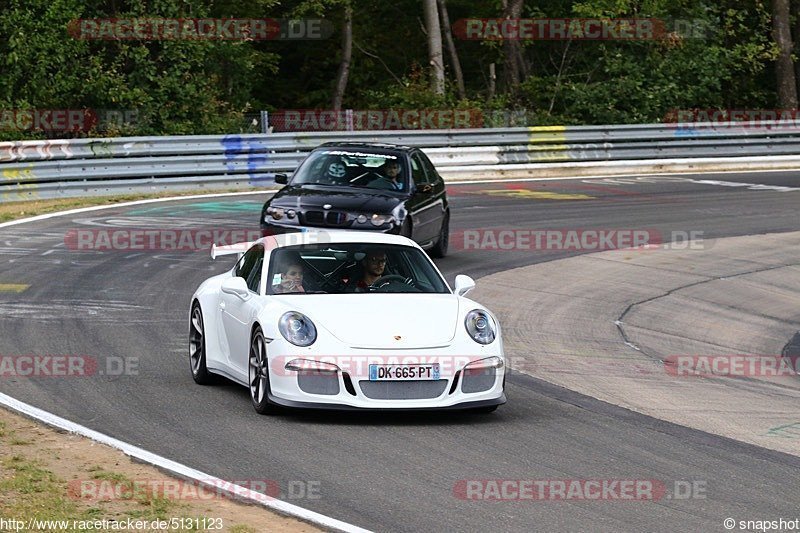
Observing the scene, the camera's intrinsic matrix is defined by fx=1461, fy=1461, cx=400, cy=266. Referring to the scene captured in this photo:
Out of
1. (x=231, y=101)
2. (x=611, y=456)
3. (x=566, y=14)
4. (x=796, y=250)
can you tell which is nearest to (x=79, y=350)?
(x=611, y=456)

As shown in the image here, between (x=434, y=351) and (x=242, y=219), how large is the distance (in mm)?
13570

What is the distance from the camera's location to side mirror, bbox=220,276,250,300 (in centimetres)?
1076

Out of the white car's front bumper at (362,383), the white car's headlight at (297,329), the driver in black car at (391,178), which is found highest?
the driver in black car at (391,178)

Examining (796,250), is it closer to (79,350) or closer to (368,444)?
(79,350)

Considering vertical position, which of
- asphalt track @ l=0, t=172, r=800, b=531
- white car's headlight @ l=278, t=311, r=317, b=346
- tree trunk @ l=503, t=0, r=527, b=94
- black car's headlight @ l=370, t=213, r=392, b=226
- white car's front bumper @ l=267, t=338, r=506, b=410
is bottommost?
asphalt track @ l=0, t=172, r=800, b=531

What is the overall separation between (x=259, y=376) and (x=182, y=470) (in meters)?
1.78

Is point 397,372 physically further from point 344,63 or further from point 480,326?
point 344,63

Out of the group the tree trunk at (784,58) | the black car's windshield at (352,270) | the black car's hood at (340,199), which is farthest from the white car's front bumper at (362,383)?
the tree trunk at (784,58)

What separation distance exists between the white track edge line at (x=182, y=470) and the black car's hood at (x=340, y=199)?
752 centimetres

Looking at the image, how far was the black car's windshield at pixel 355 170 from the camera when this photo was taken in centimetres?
1864

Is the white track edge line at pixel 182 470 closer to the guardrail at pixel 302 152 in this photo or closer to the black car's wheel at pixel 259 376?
the black car's wheel at pixel 259 376

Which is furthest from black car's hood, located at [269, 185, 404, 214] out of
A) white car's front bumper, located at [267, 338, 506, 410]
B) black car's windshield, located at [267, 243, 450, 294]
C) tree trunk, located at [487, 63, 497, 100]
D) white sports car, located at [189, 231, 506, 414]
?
tree trunk, located at [487, 63, 497, 100]

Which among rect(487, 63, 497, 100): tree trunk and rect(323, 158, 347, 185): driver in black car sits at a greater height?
rect(487, 63, 497, 100): tree trunk

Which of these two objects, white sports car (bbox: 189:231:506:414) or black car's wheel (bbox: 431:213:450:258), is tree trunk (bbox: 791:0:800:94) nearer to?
black car's wheel (bbox: 431:213:450:258)
